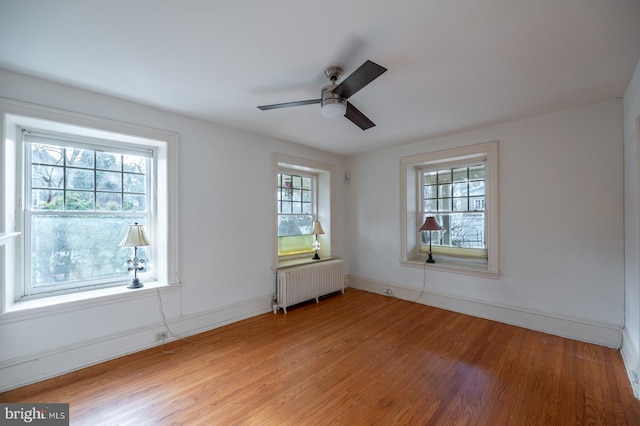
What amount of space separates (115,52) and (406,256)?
4299 mm

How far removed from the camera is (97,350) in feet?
8.15

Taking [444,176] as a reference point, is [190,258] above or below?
below

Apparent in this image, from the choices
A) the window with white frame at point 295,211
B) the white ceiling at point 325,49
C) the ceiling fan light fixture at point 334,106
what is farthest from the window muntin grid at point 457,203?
the ceiling fan light fixture at point 334,106

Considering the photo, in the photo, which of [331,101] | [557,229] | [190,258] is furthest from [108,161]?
[557,229]

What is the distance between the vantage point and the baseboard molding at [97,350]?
2126mm

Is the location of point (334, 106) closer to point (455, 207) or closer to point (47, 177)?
point (47, 177)

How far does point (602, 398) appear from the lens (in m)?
1.97

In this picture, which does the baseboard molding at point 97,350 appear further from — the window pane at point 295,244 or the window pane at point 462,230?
the window pane at point 462,230

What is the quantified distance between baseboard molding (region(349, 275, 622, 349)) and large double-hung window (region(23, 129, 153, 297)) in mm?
3964

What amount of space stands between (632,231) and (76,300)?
518cm

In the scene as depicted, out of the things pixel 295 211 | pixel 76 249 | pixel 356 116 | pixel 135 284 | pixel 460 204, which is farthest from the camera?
pixel 295 211

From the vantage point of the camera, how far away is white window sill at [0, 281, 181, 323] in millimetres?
2175

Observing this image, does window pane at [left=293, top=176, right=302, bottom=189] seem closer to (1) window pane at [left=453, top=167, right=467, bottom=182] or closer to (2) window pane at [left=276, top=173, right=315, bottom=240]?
(2) window pane at [left=276, top=173, right=315, bottom=240]

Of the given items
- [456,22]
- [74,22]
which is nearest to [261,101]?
[74,22]
